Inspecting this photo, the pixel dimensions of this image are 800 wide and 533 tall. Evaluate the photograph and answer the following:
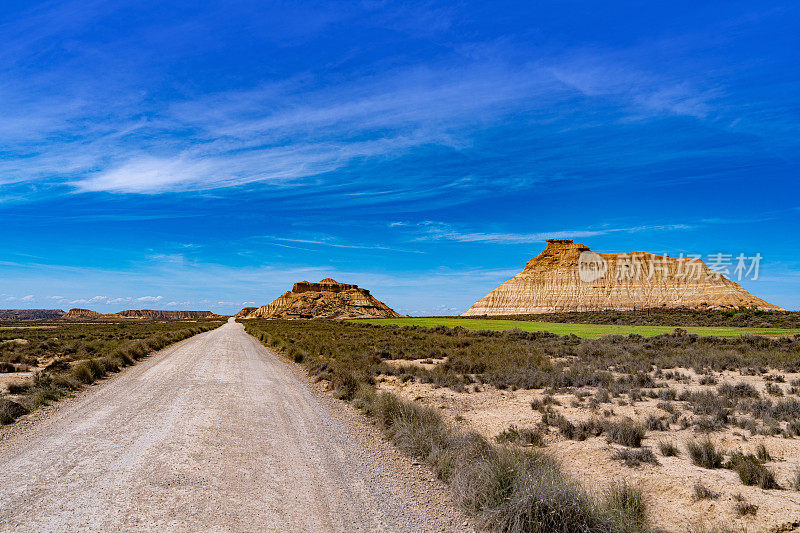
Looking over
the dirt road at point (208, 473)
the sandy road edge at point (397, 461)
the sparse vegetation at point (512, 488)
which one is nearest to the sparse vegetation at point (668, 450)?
the sparse vegetation at point (512, 488)

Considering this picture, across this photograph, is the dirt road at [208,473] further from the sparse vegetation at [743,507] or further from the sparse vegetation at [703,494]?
the sparse vegetation at [743,507]

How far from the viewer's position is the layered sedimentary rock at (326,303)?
484 feet

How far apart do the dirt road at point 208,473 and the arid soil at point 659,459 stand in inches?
111

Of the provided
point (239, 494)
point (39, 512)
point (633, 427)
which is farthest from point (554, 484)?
point (39, 512)

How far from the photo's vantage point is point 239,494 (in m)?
5.48

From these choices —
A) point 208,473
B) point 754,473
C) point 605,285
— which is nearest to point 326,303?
point 605,285

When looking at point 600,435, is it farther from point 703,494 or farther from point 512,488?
point 512,488

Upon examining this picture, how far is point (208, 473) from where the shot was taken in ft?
20.2

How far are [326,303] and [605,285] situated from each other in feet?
306

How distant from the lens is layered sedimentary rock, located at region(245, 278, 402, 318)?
14738 centimetres

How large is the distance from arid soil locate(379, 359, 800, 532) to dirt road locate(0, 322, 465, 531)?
281 centimetres

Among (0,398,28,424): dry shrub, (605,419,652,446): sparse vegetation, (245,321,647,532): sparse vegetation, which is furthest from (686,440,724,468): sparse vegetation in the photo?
(0,398,28,424): dry shrub

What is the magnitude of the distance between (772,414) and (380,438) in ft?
29.9

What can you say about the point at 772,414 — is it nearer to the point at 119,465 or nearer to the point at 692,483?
the point at 692,483
